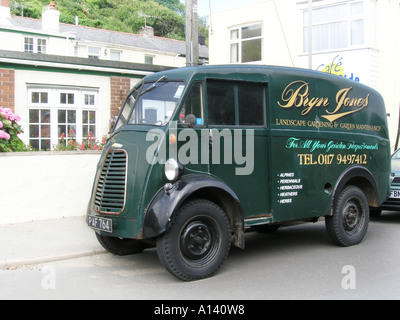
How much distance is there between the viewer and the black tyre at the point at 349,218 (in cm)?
702

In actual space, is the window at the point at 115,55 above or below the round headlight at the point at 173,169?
above

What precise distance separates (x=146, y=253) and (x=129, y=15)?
6239 cm

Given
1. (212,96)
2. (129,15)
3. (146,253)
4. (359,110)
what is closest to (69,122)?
(146,253)

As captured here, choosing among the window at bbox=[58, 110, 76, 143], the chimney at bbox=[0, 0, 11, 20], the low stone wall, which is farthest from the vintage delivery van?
the chimney at bbox=[0, 0, 11, 20]

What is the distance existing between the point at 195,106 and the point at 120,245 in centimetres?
239

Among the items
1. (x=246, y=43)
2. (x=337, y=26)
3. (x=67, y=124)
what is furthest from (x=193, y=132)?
(x=246, y=43)

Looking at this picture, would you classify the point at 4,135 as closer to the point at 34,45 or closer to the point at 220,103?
the point at 220,103

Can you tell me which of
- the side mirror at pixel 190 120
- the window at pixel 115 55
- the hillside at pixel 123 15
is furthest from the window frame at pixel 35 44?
the side mirror at pixel 190 120

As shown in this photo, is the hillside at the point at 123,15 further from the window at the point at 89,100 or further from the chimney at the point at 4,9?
the window at the point at 89,100

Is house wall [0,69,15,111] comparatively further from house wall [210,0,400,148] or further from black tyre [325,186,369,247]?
house wall [210,0,400,148]

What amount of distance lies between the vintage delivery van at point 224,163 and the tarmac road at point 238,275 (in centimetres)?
35

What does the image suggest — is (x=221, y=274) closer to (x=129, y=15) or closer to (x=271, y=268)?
(x=271, y=268)

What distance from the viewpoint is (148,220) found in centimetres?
521

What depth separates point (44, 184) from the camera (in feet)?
29.3
